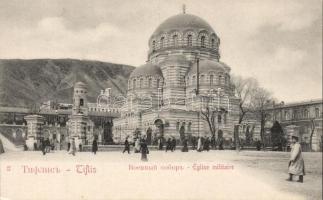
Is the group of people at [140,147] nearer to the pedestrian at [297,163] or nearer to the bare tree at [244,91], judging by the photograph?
the bare tree at [244,91]

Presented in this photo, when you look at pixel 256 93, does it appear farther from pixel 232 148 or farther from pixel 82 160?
pixel 82 160

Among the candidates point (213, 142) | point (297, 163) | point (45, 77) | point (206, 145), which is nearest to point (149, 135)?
point (206, 145)

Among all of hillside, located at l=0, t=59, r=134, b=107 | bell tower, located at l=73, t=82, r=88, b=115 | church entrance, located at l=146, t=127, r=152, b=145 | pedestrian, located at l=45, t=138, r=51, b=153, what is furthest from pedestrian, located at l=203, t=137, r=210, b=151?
pedestrian, located at l=45, t=138, r=51, b=153

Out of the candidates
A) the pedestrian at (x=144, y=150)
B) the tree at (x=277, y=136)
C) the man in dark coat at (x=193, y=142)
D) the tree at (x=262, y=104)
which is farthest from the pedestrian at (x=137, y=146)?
the tree at (x=277, y=136)

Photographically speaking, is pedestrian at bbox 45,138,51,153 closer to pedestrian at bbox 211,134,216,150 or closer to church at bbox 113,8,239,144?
church at bbox 113,8,239,144

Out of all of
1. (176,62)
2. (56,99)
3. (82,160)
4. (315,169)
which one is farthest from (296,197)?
(176,62)
